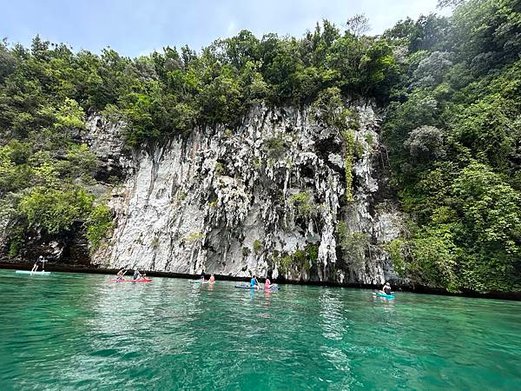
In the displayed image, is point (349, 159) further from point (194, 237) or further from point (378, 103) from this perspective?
point (194, 237)

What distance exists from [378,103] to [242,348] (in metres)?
29.7

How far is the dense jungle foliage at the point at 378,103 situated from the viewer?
19.7m

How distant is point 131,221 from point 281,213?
50.9 feet

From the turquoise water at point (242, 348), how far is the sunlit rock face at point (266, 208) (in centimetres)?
1265

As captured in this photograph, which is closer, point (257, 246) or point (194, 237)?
point (257, 246)

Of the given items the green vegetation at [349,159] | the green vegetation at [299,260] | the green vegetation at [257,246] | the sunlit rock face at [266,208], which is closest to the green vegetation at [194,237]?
the sunlit rock face at [266,208]

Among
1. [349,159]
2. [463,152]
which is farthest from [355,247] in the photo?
[463,152]

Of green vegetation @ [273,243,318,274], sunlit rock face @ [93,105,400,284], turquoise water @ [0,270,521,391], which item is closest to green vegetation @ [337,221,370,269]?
sunlit rock face @ [93,105,400,284]

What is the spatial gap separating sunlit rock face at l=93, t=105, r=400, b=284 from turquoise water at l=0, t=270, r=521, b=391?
12647 millimetres

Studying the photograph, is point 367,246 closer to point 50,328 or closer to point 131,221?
point 50,328


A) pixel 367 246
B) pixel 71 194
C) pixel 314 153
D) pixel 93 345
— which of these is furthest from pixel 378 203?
pixel 71 194

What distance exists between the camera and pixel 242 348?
6.70 meters

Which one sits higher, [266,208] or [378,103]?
[378,103]

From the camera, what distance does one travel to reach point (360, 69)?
27.9 meters
